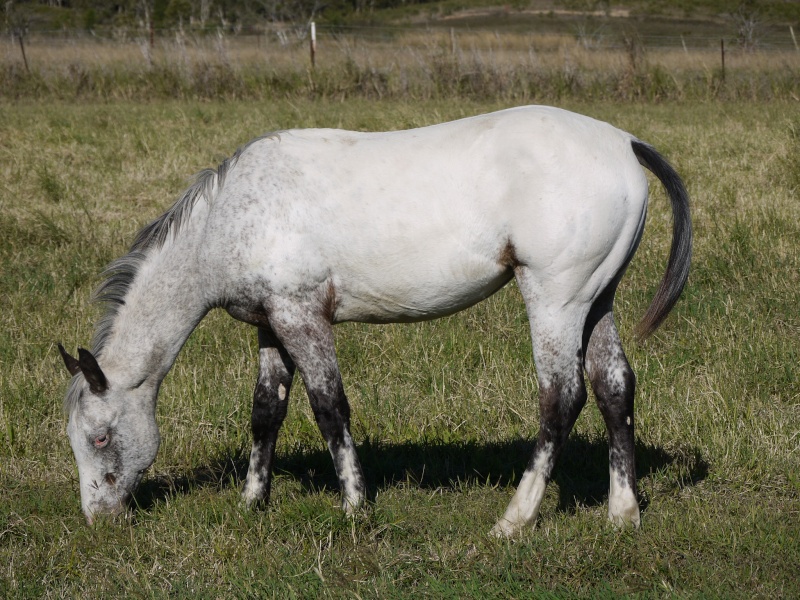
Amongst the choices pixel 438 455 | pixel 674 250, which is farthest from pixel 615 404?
pixel 438 455

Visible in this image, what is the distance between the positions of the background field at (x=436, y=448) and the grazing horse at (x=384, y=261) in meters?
0.28

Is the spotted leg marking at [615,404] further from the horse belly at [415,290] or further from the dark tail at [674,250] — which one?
the horse belly at [415,290]

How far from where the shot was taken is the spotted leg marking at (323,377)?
12.8 ft

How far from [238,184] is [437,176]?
90 cm

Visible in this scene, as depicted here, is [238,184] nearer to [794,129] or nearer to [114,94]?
[794,129]

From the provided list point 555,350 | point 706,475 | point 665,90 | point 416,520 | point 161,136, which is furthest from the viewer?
point 665,90

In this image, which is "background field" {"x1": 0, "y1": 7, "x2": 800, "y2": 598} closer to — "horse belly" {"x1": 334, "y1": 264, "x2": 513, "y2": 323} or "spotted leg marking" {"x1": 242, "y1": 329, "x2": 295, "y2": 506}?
"spotted leg marking" {"x1": 242, "y1": 329, "x2": 295, "y2": 506}

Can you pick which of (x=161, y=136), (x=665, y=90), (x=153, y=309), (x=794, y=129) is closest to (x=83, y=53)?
(x=161, y=136)

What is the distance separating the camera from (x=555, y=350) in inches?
150

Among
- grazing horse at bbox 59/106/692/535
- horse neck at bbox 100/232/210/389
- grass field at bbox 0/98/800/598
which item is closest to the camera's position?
grass field at bbox 0/98/800/598

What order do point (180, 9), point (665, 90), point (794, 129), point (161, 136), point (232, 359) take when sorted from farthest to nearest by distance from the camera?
point (180, 9) → point (665, 90) → point (161, 136) → point (794, 129) → point (232, 359)

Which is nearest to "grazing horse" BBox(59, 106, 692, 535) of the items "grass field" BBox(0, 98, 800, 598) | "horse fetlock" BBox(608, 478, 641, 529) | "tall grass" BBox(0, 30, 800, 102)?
"horse fetlock" BBox(608, 478, 641, 529)

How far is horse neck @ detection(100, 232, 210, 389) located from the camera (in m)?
4.04

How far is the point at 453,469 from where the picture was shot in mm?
4699
